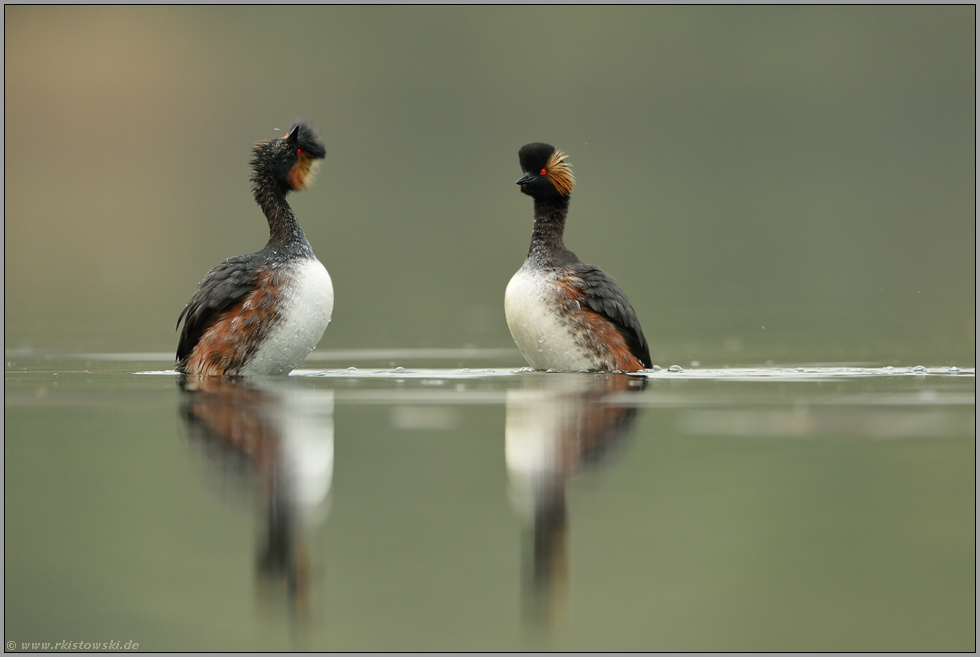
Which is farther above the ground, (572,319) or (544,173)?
(544,173)

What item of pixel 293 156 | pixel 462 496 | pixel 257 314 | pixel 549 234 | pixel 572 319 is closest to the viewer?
pixel 462 496

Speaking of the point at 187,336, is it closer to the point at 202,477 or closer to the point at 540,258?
the point at 540,258

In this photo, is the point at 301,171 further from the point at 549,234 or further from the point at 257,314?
the point at 549,234

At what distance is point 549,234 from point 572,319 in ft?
3.98

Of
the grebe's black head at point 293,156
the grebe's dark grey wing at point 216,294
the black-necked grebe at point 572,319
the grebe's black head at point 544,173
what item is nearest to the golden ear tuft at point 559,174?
the grebe's black head at point 544,173

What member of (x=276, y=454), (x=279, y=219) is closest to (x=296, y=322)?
(x=279, y=219)

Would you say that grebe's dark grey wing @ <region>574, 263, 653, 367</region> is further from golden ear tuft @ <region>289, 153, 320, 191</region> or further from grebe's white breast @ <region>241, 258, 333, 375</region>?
golden ear tuft @ <region>289, 153, 320, 191</region>

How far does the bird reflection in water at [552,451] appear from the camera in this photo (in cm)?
486

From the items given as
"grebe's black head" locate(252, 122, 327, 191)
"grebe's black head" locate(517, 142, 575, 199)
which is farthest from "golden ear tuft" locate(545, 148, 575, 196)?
"grebe's black head" locate(252, 122, 327, 191)

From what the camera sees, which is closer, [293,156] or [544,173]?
[293,156]

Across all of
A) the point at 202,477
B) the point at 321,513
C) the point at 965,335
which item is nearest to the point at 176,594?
the point at 321,513

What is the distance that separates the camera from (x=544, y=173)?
39.3 feet

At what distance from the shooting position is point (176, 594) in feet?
15.8

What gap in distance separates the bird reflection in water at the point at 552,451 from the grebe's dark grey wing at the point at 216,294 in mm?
2463
